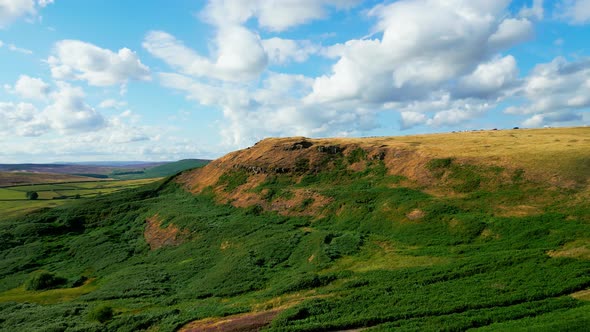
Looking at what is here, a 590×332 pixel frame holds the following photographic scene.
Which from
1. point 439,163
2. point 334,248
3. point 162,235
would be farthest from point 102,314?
point 439,163

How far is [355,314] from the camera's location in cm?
2631

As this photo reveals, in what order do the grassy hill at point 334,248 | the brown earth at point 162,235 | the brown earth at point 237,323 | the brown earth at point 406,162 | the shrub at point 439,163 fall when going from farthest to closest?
the brown earth at point 162,235 < the shrub at point 439,163 < the brown earth at point 406,162 < the brown earth at point 237,323 < the grassy hill at point 334,248

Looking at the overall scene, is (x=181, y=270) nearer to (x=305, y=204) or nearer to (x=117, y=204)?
(x=305, y=204)

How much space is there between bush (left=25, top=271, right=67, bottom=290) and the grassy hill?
187 millimetres

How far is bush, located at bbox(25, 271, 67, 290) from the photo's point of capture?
5206 cm

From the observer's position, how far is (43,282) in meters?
52.2

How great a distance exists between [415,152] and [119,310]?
52.4 metres

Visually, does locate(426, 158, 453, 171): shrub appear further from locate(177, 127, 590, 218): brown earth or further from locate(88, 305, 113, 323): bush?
locate(88, 305, 113, 323): bush

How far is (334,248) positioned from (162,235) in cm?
3710

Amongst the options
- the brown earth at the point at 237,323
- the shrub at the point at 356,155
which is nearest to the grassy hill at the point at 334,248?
the brown earth at the point at 237,323

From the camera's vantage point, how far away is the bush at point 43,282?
52.1 metres

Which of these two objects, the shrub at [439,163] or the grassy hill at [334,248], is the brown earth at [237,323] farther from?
the shrub at [439,163]

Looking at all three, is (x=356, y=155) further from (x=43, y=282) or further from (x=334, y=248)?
(x=43, y=282)

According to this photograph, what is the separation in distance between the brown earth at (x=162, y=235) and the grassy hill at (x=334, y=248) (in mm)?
424
